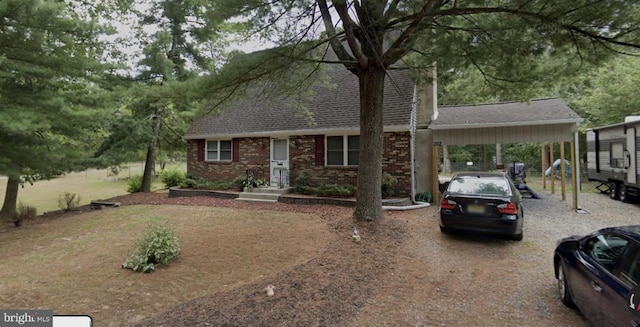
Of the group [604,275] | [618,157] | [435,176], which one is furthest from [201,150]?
[618,157]

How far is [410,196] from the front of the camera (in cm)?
1064

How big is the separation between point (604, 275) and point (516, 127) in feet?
29.4

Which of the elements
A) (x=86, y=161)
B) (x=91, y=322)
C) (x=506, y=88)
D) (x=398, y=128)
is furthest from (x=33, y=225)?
(x=506, y=88)

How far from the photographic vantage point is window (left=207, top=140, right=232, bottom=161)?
14.5 meters

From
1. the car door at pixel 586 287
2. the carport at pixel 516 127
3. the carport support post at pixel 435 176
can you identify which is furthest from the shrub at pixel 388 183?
the car door at pixel 586 287

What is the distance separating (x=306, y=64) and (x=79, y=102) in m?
6.88

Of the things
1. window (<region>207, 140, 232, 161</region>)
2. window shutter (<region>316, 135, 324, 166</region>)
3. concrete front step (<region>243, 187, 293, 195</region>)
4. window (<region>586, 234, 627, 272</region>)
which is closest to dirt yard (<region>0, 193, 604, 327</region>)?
window (<region>586, 234, 627, 272</region>)

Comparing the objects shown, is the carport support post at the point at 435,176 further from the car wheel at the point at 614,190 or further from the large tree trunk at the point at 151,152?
the large tree trunk at the point at 151,152

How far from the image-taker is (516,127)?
1052 centimetres

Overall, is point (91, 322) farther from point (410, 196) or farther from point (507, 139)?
point (507, 139)

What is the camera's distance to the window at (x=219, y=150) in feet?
47.6

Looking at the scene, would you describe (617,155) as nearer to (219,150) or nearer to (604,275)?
(604,275)

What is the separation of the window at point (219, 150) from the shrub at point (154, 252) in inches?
372

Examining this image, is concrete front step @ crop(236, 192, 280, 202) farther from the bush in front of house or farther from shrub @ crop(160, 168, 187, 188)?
shrub @ crop(160, 168, 187, 188)
